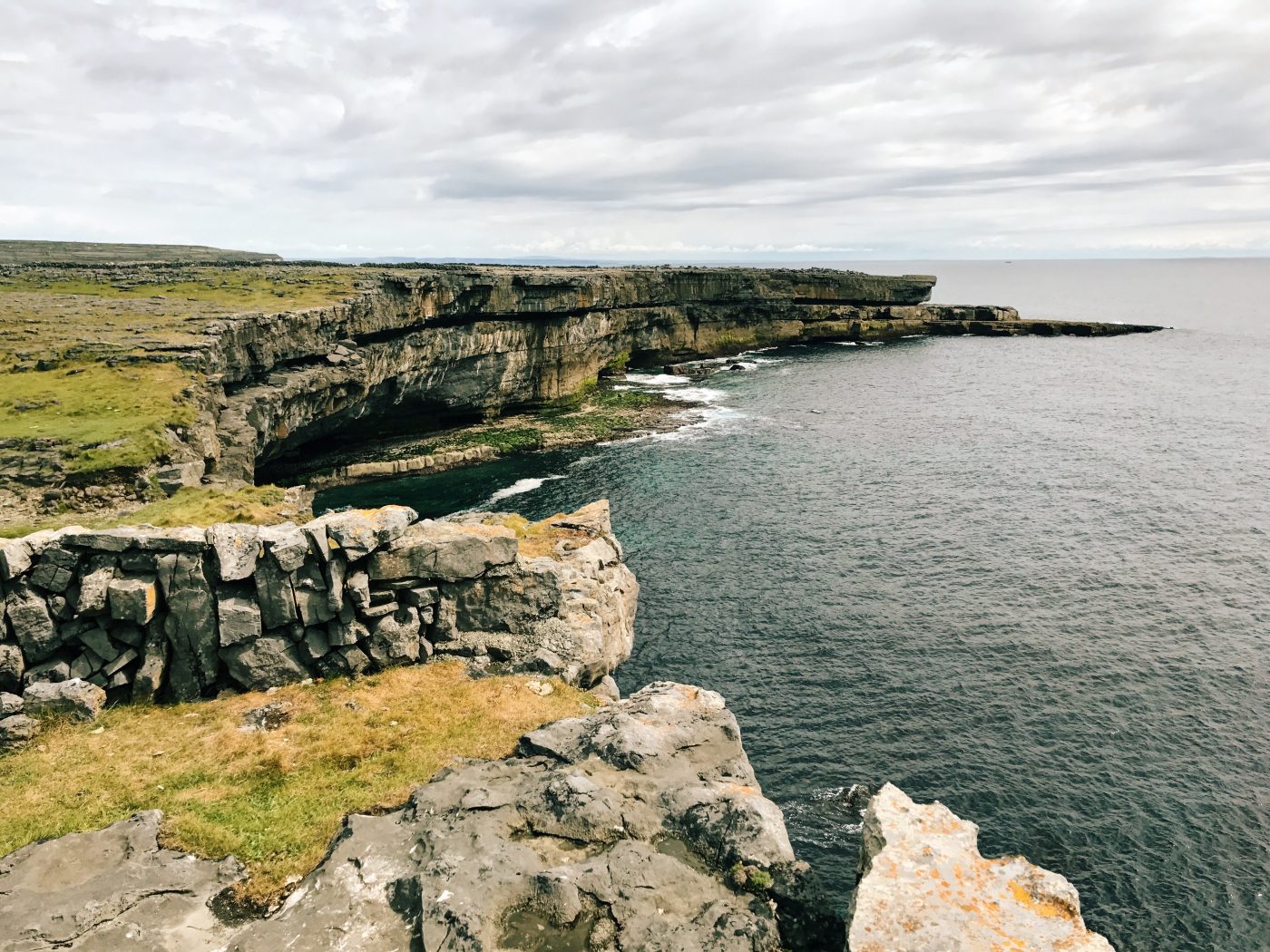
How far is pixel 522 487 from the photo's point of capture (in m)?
66.3

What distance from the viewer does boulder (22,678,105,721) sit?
1917cm

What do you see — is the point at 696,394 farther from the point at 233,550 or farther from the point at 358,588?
the point at 233,550

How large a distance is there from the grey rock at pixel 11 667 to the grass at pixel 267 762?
1903mm

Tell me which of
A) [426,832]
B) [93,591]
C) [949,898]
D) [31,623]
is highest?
[93,591]

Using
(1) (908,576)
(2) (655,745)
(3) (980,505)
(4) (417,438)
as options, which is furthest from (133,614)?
(4) (417,438)

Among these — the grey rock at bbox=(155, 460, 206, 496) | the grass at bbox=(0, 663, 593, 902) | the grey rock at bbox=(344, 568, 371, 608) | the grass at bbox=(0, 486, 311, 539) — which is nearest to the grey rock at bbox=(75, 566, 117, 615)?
the grass at bbox=(0, 663, 593, 902)

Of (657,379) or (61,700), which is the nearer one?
(61,700)

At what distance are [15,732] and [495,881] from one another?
1378cm

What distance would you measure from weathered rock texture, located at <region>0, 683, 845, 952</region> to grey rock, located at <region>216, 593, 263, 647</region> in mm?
6529

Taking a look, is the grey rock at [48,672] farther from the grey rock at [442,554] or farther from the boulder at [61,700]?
the grey rock at [442,554]

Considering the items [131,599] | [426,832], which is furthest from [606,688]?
[131,599]

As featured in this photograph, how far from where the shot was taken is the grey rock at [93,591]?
1988cm

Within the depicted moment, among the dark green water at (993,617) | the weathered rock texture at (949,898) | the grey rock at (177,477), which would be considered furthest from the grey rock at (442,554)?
the grey rock at (177,477)

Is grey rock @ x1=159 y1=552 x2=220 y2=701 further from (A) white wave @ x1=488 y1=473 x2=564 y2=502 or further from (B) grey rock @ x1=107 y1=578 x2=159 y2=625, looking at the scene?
(A) white wave @ x1=488 y1=473 x2=564 y2=502
